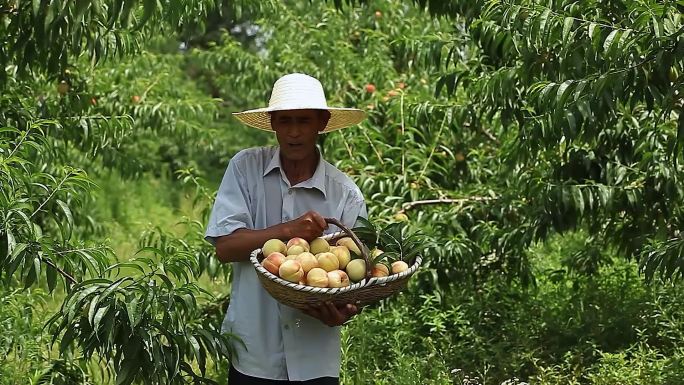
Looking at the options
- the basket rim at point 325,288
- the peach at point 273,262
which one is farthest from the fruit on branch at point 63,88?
the peach at point 273,262

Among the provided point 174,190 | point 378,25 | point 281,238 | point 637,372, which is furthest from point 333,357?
point 174,190

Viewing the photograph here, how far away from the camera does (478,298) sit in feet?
17.6

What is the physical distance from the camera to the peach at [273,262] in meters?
2.71

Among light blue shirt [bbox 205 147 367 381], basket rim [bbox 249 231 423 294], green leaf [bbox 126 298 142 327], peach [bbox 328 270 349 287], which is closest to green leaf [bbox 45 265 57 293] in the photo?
green leaf [bbox 126 298 142 327]

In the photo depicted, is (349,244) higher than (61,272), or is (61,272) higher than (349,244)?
(349,244)

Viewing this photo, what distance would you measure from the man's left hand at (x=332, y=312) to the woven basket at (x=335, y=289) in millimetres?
19

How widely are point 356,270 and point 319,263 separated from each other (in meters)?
0.10

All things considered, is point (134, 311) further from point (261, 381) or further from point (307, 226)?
point (307, 226)

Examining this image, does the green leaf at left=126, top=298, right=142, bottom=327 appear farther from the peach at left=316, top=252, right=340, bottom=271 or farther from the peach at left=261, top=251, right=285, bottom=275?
the peach at left=316, top=252, right=340, bottom=271

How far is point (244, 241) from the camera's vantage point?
9.37 feet

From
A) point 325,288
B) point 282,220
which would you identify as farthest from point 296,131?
point 325,288

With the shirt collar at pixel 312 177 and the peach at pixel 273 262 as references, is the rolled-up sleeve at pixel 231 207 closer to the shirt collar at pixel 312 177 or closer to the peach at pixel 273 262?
the shirt collar at pixel 312 177

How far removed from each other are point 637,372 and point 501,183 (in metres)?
1.15

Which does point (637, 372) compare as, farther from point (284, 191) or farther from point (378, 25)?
point (378, 25)
